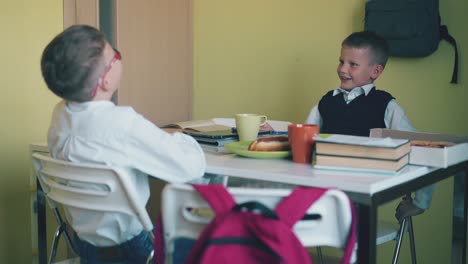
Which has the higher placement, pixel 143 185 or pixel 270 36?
pixel 270 36

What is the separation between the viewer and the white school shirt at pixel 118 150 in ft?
5.21

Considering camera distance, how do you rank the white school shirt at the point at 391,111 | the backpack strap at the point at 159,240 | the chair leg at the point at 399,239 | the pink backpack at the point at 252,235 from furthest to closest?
the white school shirt at the point at 391,111 → the chair leg at the point at 399,239 → the backpack strap at the point at 159,240 → the pink backpack at the point at 252,235

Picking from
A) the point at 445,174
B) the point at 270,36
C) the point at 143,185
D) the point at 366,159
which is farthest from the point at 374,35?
the point at 143,185

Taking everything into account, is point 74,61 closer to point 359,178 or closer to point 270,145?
point 270,145

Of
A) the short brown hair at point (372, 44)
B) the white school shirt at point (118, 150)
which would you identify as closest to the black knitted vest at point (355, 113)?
the short brown hair at point (372, 44)

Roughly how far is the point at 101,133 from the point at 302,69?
1506 millimetres

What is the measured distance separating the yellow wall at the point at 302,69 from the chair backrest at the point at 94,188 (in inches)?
57.0

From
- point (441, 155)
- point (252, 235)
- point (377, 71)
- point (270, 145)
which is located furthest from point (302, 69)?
point (252, 235)

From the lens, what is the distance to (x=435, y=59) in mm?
2555

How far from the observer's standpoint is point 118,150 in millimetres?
1595

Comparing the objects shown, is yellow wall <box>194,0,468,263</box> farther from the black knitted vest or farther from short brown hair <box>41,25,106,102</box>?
short brown hair <box>41,25,106,102</box>

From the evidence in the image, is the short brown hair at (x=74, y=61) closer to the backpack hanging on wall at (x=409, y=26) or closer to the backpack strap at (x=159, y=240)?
the backpack strap at (x=159, y=240)

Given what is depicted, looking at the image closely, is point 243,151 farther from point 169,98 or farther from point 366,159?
point 169,98

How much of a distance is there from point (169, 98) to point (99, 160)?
5.37ft
